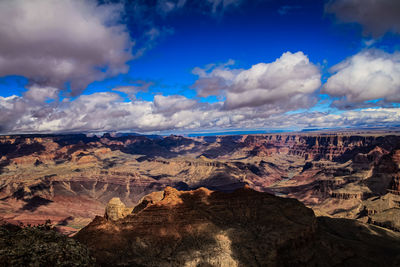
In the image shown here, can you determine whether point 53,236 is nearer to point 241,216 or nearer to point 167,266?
point 167,266

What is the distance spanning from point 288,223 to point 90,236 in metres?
56.4

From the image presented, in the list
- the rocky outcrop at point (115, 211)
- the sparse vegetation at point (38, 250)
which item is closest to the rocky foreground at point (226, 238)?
the rocky outcrop at point (115, 211)

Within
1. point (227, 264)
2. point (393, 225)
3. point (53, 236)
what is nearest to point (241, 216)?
point (227, 264)

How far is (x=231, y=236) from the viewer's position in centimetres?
6694

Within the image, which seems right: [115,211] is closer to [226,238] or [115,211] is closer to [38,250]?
[226,238]

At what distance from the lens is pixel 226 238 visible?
218ft

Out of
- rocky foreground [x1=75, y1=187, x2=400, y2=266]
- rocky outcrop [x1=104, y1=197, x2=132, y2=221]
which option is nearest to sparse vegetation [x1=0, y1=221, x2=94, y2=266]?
rocky foreground [x1=75, y1=187, x2=400, y2=266]

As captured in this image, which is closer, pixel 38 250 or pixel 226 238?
pixel 38 250

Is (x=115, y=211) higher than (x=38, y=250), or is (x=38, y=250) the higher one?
(x=38, y=250)

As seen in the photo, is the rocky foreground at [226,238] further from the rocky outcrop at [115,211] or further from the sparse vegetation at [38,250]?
the sparse vegetation at [38,250]

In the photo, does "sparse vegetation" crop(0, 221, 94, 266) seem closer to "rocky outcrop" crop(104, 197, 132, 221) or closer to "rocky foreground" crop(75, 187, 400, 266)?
"rocky foreground" crop(75, 187, 400, 266)

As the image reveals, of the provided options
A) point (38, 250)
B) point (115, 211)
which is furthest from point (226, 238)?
point (115, 211)

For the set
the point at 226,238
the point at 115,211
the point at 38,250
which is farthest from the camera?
the point at 115,211

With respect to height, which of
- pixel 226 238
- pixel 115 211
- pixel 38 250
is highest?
pixel 38 250
